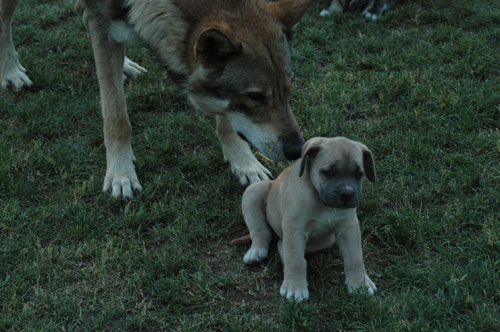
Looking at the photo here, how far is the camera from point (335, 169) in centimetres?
309

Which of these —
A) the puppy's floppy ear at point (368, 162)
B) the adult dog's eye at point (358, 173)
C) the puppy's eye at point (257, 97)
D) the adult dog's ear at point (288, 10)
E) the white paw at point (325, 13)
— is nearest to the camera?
the adult dog's eye at point (358, 173)

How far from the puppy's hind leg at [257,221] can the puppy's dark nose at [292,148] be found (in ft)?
0.77

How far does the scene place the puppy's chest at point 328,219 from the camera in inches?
125

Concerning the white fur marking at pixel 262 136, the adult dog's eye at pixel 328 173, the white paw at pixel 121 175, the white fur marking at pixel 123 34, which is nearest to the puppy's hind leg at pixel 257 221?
the white fur marking at pixel 262 136

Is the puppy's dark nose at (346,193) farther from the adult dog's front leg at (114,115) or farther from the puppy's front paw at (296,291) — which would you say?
the adult dog's front leg at (114,115)

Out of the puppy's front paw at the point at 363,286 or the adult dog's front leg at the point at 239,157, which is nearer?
the puppy's front paw at the point at 363,286

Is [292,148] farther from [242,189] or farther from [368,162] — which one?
[242,189]

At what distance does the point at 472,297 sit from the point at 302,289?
0.91 m

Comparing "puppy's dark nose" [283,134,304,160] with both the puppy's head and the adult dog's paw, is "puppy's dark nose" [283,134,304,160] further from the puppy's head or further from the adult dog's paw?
the adult dog's paw

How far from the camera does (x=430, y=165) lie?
4.30 meters

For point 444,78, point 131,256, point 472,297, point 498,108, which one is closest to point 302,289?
point 472,297

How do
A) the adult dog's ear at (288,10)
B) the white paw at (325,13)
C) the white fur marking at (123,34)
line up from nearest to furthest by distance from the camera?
the adult dog's ear at (288,10) → the white fur marking at (123,34) → the white paw at (325,13)

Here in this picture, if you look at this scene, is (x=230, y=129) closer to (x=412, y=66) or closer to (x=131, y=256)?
(x=131, y=256)

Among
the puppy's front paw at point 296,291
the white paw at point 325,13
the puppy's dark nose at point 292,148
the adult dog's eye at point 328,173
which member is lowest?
the puppy's front paw at point 296,291
